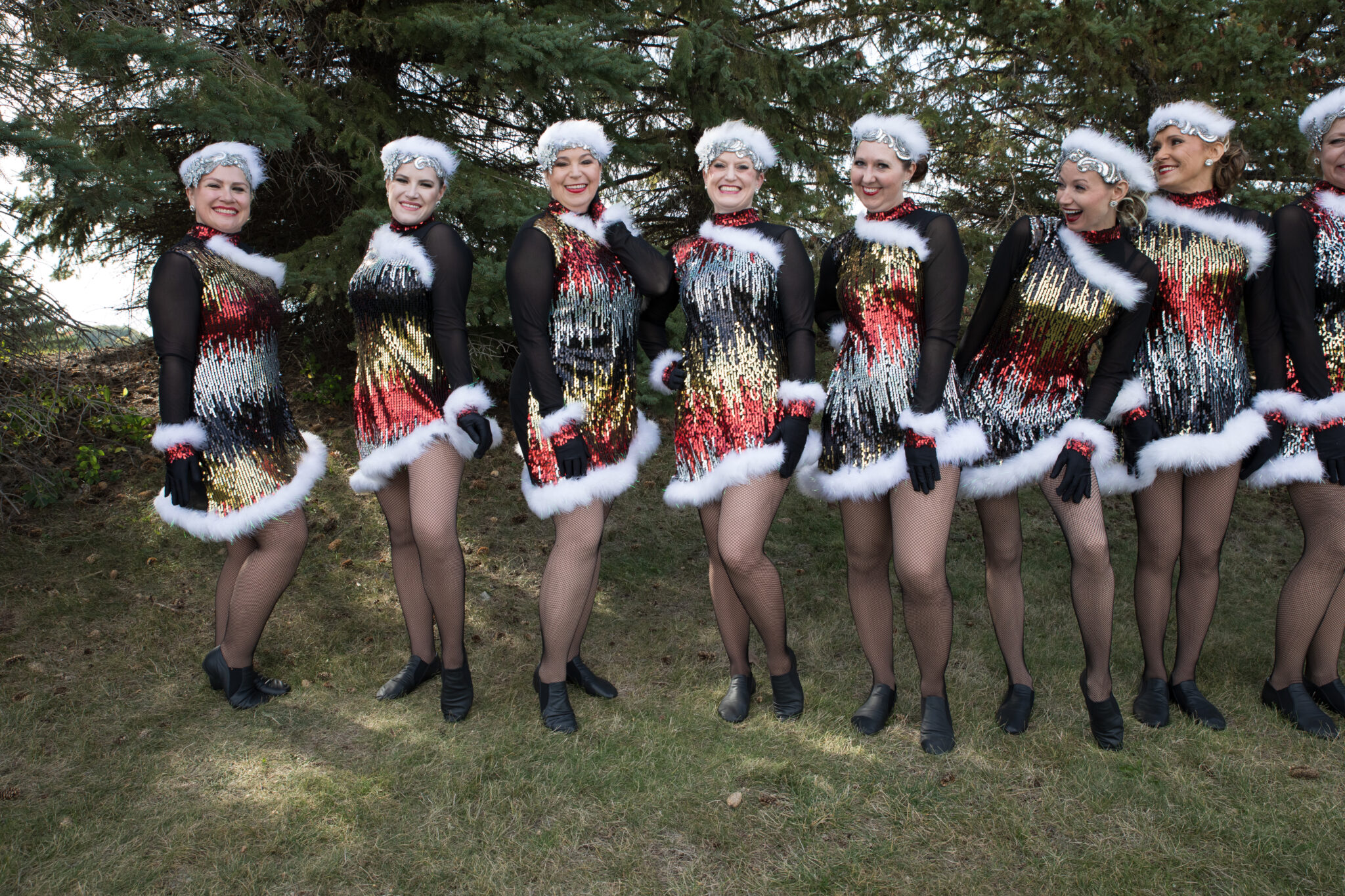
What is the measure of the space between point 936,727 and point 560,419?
1.87 metres

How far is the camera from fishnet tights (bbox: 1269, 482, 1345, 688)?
3.42 meters

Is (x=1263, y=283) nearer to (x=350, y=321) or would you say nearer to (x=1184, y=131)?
(x=1184, y=131)

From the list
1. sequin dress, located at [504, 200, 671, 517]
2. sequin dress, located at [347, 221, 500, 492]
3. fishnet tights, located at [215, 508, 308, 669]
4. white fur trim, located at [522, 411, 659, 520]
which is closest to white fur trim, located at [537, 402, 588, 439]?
sequin dress, located at [504, 200, 671, 517]

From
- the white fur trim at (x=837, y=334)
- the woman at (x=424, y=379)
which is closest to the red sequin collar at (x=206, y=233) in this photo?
the woman at (x=424, y=379)

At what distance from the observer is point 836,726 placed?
11.6ft

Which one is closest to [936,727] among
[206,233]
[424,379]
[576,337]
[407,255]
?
[576,337]

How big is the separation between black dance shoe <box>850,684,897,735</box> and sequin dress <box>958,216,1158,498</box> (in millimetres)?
886

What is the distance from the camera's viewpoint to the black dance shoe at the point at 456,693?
3.62 meters

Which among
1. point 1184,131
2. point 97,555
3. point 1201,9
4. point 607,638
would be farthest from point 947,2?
point 97,555

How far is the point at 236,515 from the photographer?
3543 mm

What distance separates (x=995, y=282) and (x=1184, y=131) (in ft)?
2.85

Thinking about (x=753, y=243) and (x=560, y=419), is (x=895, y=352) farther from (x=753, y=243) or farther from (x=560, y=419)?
(x=560, y=419)

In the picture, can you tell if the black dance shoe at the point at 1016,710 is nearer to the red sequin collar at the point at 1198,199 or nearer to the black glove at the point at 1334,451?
the black glove at the point at 1334,451

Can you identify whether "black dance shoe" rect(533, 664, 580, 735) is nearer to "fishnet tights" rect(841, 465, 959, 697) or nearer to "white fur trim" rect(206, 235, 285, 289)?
"fishnet tights" rect(841, 465, 959, 697)
